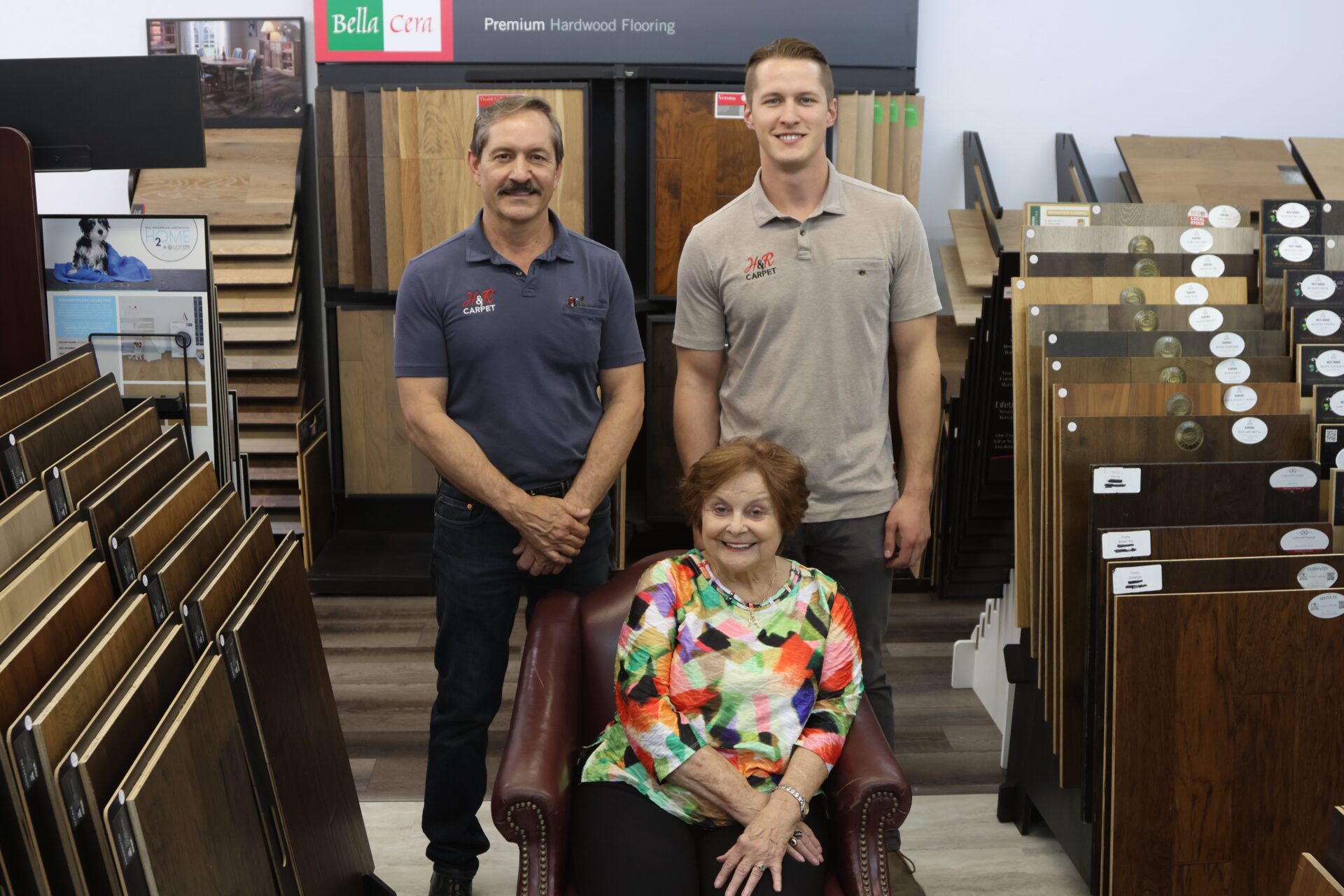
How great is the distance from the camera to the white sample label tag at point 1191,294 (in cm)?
258

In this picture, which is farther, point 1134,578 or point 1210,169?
point 1210,169

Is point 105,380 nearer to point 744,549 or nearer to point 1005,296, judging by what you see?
point 744,549

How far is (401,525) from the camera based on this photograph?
4.78 meters

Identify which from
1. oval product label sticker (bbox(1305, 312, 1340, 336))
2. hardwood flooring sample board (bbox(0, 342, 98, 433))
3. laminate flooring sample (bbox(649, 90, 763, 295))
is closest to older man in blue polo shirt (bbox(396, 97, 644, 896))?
hardwood flooring sample board (bbox(0, 342, 98, 433))

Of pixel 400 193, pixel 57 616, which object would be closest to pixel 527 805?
pixel 57 616

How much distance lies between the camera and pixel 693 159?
13.9ft

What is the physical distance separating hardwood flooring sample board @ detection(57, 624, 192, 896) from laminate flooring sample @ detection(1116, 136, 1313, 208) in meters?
3.98

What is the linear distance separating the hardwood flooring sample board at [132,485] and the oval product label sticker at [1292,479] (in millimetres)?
2070

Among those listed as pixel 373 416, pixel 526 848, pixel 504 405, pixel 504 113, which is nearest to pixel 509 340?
pixel 504 405

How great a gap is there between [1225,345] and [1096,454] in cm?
41

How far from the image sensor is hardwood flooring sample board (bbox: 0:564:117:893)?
1314 millimetres

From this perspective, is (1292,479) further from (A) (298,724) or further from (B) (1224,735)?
(A) (298,724)

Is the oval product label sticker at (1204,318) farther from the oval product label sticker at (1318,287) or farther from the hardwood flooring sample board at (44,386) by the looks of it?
the hardwood flooring sample board at (44,386)

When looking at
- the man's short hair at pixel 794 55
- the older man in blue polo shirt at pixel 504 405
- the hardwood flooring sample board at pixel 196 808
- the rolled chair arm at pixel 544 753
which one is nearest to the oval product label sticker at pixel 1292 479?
the man's short hair at pixel 794 55
